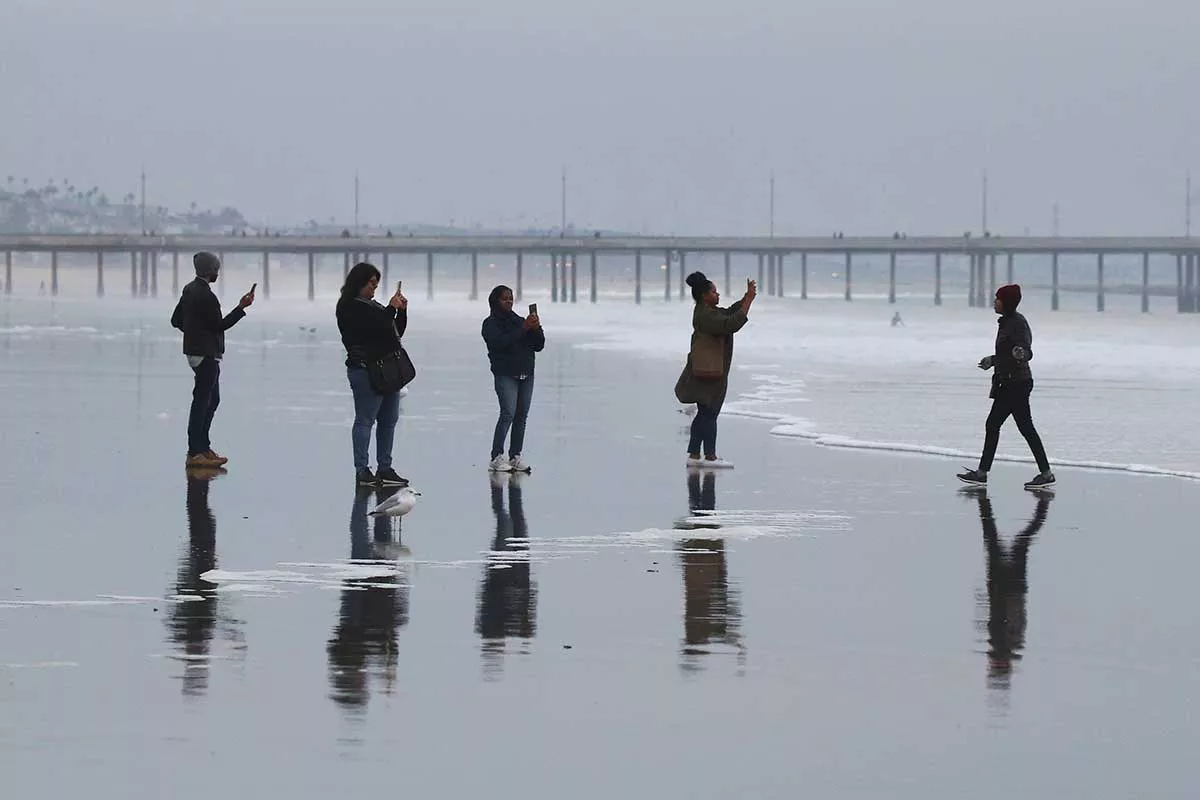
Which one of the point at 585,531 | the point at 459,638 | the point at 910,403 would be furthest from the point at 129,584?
the point at 910,403

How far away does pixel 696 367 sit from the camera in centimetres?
1616

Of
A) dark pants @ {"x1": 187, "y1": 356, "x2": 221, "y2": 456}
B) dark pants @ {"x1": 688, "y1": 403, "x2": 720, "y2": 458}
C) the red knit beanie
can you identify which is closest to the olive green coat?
dark pants @ {"x1": 688, "y1": 403, "x2": 720, "y2": 458}

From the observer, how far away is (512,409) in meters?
15.7

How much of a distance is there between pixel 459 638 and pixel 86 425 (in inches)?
466

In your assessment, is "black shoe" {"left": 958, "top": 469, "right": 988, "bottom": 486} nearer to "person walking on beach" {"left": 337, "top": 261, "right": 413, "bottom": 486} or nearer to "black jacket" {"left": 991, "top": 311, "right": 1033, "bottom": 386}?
"black jacket" {"left": 991, "top": 311, "right": 1033, "bottom": 386}

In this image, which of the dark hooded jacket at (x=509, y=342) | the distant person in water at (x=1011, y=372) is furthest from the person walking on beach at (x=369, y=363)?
the distant person in water at (x=1011, y=372)

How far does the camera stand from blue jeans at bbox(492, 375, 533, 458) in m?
15.4

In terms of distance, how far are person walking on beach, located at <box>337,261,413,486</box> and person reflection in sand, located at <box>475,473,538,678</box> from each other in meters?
1.68

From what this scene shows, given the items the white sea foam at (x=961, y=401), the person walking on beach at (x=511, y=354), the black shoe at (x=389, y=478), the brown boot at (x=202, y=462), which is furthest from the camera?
the white sea foam at (x=961, y=401)

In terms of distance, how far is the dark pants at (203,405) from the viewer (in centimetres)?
1528

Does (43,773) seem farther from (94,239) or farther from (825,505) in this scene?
(94,239)

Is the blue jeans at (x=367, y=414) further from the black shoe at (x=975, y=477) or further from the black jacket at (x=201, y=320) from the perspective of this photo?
the black shoe at (x=975, y=477)

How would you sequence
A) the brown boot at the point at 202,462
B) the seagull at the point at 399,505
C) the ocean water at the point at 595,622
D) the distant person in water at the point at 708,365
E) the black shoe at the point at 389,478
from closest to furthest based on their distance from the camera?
the ocean water at the point at 595,622 → the seagull at the point at 399,505 → the black shoe at the point at 389,478 → the brown boot at the point at 202,462 → the distant person in water at the point at 708,365

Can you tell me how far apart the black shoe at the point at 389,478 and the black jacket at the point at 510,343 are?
2019 mm
